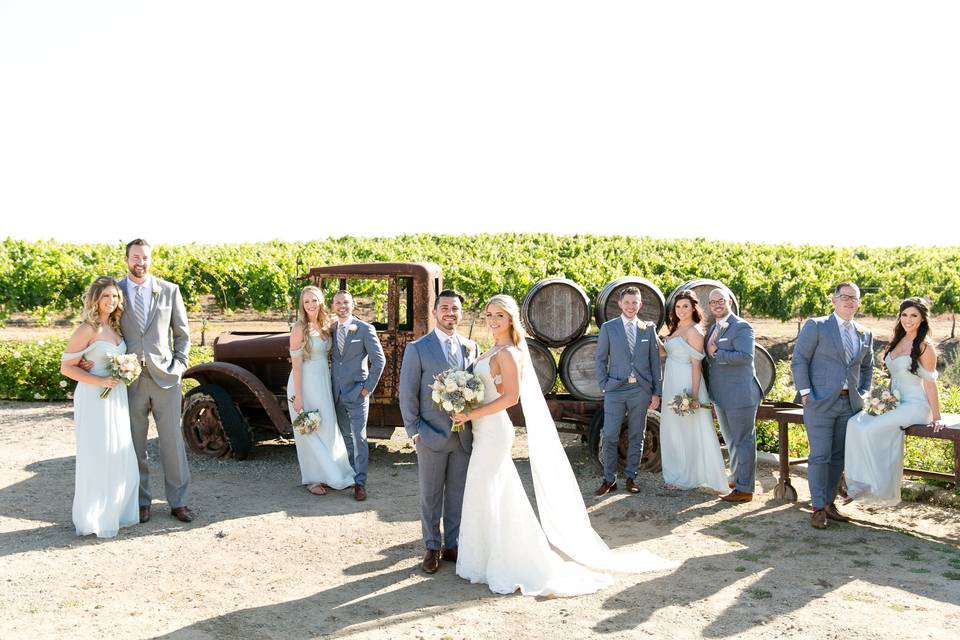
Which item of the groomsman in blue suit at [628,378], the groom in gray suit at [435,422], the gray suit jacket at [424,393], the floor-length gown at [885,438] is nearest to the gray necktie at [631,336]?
the groomsman in blue suit at [628,378]

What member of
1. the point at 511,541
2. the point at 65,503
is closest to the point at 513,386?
the point at 511,541

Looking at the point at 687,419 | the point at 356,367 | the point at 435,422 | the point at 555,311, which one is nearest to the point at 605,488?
the point at 687,419

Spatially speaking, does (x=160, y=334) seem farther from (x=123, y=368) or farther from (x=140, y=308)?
(x=123, y=368)

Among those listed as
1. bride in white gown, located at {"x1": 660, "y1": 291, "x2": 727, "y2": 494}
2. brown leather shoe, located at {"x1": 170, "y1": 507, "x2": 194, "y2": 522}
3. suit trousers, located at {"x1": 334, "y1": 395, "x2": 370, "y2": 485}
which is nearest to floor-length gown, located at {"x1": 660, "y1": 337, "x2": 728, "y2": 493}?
bride in white gown, located at {"x1": 660, "y1": 291, "x2": 727, "y2": 494}

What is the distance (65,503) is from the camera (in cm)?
773

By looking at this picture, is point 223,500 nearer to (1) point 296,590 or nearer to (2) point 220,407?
(2) point 220,407

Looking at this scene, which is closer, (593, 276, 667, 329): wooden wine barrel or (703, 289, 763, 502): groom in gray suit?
(703, 289, 763, 502): groom in gray suit

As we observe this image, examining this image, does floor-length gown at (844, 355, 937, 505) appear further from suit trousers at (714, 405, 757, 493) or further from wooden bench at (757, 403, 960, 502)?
suit trousers at (714, 405, 757, 493)

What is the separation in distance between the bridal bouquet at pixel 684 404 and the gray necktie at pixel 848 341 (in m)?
1.42

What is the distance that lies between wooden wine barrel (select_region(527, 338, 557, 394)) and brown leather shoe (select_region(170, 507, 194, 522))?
3.73m

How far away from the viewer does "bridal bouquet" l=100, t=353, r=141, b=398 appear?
6.57m

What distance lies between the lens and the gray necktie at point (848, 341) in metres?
6.99

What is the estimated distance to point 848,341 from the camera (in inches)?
277

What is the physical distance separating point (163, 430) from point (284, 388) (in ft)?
8.39
